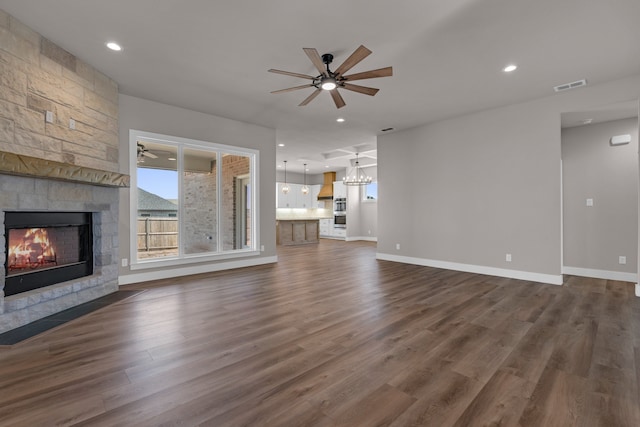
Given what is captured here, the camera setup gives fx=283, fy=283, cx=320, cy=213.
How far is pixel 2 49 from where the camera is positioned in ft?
8.75

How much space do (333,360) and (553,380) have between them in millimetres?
1519

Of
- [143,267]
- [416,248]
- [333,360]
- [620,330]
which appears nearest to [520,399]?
[333,360]

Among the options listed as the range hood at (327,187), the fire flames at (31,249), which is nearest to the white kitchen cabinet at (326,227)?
the range hood at (327,187)

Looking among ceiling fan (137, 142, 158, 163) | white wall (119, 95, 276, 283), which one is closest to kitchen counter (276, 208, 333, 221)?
white wall (119, 95, 276, 283)

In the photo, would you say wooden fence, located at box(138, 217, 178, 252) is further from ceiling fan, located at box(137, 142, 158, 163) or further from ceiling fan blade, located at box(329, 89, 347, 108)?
ceiling fan blade, located at box(329, 89, 347, 108)

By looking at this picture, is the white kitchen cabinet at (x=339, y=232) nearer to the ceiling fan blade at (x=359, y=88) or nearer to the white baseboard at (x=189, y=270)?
the white baseboard at (x=189, y=270)

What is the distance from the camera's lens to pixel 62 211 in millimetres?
3377

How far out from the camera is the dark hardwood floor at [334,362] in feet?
5.30

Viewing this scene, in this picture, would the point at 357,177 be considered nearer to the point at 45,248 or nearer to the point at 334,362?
the point at 45,248

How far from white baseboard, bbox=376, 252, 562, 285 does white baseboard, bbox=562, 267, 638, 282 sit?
1040 mm

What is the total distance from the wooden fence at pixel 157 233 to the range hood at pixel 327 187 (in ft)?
25.7

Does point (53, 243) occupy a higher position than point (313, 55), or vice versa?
point (313, 55)

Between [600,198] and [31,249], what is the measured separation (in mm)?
8291

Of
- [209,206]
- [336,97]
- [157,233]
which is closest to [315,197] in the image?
[209,206]
